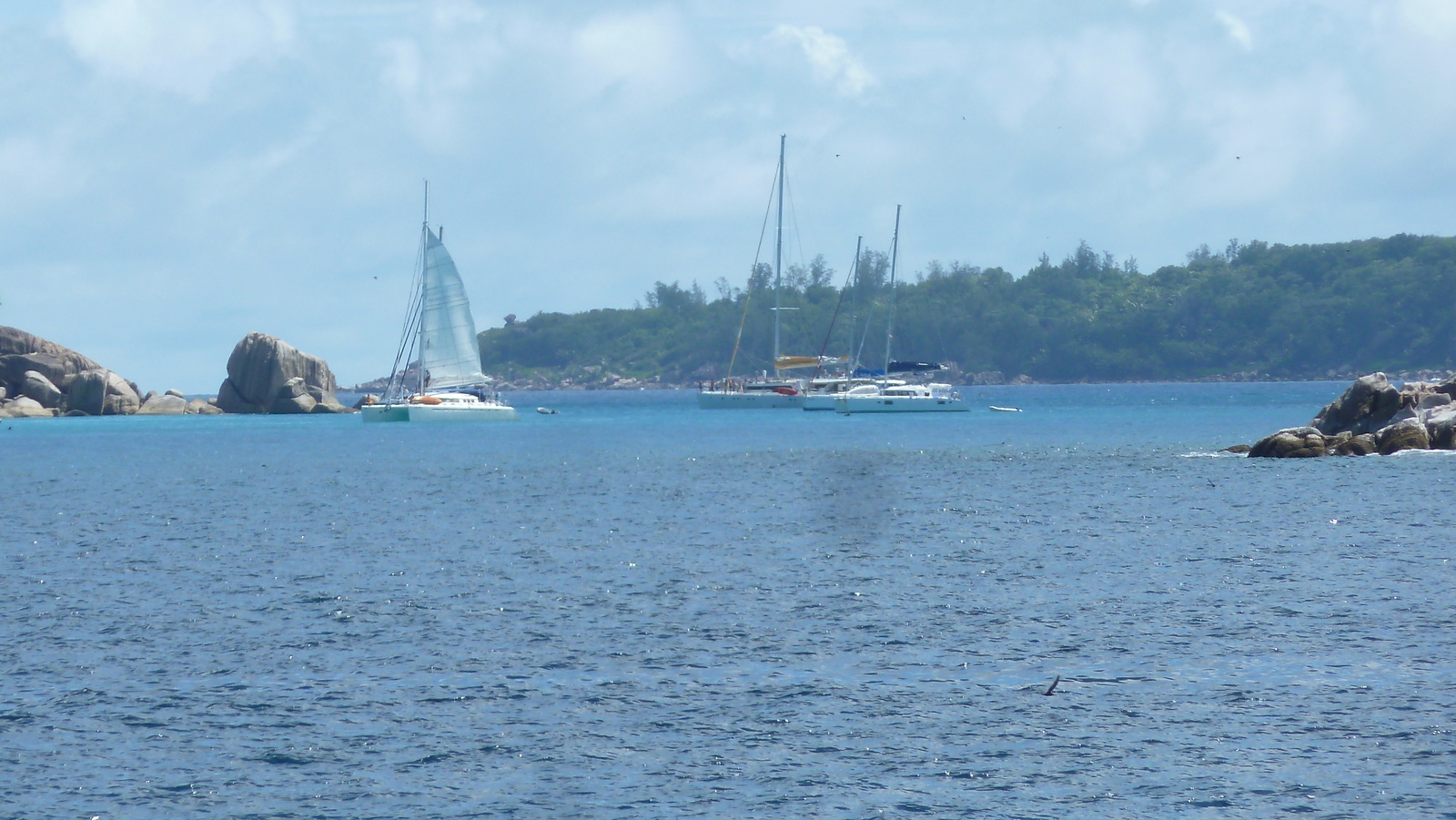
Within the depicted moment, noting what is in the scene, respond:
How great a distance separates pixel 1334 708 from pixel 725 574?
1576 centimetres

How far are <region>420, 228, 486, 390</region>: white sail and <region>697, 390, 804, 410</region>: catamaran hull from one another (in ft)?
127

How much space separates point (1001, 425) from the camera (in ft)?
369

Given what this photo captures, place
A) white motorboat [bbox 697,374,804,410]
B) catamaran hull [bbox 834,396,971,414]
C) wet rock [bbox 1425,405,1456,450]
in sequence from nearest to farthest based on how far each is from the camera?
wet rock [bbox 1425,405,1456,450]
catamaran hull [bbox 834,396,971,414]
white motorboat [bbox 697,374,804,410]

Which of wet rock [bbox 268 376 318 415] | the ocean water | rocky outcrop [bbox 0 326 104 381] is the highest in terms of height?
rocky outcrop [bbox 0 326 104 381]

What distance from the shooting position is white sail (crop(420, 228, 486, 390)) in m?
107

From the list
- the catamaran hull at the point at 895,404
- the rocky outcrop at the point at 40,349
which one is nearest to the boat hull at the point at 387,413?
the catamaran hull at the point at 895,404

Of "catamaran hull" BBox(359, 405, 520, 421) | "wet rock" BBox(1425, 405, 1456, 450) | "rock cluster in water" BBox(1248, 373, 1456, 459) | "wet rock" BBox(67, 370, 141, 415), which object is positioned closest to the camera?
"wet rock" BBox(1425, 405, 1456, 450)

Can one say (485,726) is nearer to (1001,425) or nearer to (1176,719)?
(1176,719)

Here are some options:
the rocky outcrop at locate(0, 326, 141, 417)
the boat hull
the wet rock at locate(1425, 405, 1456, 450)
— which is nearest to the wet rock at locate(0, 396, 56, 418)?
the rocky outcrop at locate(0, 326, 141, 417)

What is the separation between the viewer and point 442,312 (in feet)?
353

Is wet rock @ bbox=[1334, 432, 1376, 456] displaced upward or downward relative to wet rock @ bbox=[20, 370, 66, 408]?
downward

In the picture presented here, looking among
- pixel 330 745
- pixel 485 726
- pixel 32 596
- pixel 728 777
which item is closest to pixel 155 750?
pixel 330 745

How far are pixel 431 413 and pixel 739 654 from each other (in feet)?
298

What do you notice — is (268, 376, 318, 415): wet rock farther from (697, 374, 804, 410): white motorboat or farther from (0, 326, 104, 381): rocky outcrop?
(697, 374, 804, 410): white motorboat
